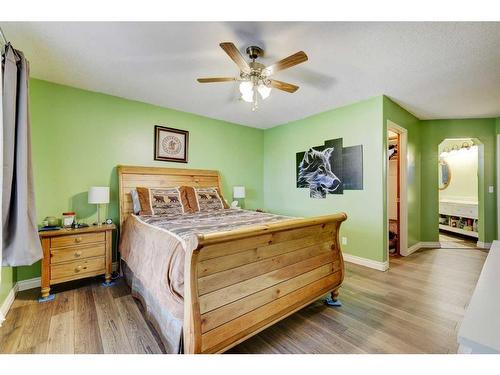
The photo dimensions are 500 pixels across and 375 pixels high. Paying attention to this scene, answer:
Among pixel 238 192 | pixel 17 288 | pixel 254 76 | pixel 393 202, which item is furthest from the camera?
pixel 393 202

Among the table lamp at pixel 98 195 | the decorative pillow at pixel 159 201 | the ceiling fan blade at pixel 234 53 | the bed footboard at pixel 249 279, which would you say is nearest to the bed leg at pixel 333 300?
the bed footboard at pixel 249 279

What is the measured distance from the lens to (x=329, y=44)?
6.14 ft

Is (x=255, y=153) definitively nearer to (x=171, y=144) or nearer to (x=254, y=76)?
(x=171, y=144)

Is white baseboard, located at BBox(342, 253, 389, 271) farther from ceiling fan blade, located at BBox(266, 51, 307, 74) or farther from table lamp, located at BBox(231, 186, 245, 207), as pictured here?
ceiling fan blade, located at BBox(266, 51, 307, 74)

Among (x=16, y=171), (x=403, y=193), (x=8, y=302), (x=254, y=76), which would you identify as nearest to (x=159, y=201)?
(x=16, y=171)

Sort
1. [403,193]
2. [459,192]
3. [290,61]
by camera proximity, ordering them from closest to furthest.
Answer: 1. [290,61]
2. [403,193]
3. [459,192]

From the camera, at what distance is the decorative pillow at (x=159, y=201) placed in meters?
2.76

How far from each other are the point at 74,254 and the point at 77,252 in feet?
0.10

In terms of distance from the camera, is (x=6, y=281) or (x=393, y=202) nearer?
(x=6, y=281)

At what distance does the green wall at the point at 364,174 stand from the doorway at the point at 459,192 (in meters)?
2.54

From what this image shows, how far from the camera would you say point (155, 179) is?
3.23m

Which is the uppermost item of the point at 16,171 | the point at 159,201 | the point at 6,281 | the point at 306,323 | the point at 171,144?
the point at 171,144
